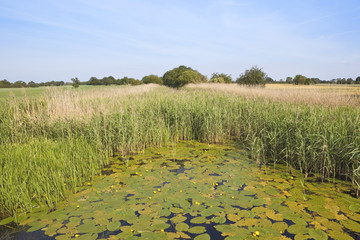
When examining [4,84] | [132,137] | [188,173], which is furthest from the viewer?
[4,84]

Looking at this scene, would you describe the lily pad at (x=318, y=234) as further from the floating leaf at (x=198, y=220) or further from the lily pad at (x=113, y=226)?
the lily pad at (x=113, y=226)

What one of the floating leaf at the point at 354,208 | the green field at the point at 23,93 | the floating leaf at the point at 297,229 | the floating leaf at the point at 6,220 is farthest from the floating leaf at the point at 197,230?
the green field at the point at 23,93

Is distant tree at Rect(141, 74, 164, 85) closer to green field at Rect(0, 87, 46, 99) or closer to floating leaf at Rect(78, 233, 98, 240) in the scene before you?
green field at Rect(0, 87, 46, 99)

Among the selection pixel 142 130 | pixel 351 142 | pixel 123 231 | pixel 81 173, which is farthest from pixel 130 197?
pixel 351 142

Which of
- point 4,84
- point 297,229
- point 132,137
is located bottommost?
point 297,229

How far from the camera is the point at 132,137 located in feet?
21.3

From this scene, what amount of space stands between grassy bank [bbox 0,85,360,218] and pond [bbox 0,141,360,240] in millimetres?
386

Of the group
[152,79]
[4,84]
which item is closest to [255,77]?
[152,79]

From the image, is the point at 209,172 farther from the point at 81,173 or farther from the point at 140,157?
the point at 81,173

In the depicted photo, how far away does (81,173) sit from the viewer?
189 inches

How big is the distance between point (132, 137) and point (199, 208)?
12.1 feet

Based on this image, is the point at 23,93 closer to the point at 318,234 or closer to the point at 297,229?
the point at 297,229

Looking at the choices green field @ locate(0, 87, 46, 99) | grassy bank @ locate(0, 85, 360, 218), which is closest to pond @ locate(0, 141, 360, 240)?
grassy bank @ locate(0, 85, 360, 218)

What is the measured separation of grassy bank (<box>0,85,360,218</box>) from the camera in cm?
386
